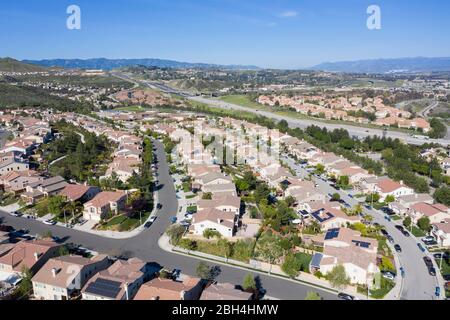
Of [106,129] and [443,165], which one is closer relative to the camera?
[443,165]

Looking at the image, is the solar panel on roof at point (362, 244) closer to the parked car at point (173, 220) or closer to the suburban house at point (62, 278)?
the parked car at point (173, 220)

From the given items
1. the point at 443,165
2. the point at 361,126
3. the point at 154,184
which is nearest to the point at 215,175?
the point at 154,184

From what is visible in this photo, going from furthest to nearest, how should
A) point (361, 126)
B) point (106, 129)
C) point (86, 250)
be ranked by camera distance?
point (361, 126) → point (106, 129) → point (86, 250)

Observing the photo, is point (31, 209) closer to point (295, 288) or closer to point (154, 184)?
point (154, 184)

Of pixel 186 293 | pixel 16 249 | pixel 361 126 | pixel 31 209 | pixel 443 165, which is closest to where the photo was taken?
pixel 186 293

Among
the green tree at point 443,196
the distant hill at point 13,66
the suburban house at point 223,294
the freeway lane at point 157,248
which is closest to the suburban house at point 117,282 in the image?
the freeway lane at point 157,248

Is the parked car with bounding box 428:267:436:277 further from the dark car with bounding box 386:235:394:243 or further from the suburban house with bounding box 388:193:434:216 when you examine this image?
the suburban house with bounding box 388:193:434:216

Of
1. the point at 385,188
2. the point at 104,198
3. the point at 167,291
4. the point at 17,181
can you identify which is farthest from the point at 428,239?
the point at 17,181
